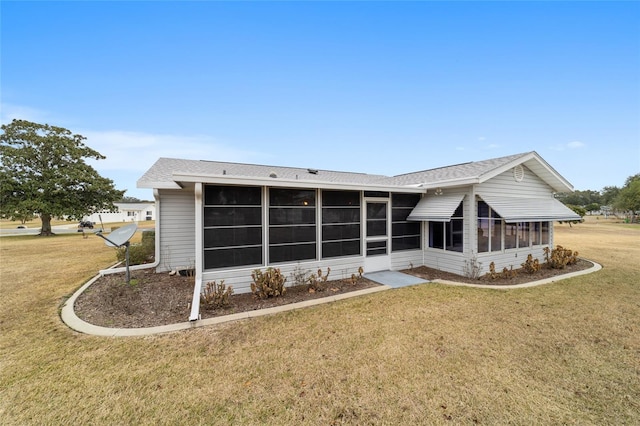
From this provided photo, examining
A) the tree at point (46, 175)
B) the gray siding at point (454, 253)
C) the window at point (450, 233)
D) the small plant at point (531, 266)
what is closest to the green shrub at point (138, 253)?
the gray siding at point (454, 253)

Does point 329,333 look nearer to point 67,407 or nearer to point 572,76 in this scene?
point 67,407

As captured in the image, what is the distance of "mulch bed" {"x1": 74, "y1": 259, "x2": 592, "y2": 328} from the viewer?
6008 mm

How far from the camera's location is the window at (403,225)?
10.6m

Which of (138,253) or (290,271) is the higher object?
(138,253)

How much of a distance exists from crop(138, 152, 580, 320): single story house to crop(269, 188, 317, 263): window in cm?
3

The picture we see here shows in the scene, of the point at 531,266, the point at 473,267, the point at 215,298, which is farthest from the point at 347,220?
the point at 531,266

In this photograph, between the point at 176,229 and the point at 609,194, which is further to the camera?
the point at 609,194

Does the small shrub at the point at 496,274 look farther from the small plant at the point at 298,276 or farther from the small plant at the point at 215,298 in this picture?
the small plant at the point at 215,298

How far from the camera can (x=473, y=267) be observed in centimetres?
931

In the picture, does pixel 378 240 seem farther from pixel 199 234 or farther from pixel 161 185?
pixel 161 185

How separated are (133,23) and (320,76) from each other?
33.1 feet

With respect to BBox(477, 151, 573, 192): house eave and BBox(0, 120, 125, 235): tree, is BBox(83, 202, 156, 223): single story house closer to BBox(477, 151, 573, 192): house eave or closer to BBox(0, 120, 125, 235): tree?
BBox(0, 120, 125, 235): tree

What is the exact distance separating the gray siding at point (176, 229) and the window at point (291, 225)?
13.8 ft

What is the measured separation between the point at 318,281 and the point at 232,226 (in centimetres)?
338
